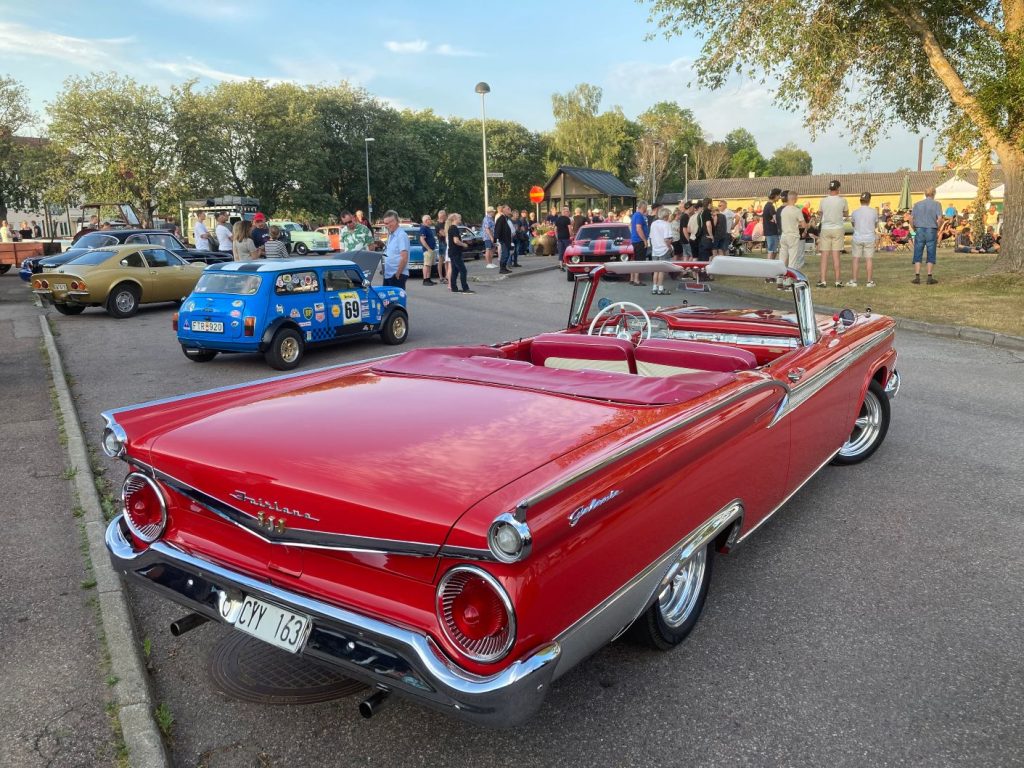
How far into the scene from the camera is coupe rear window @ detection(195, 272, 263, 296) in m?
8.45

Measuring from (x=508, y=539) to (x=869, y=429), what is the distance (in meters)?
3.90

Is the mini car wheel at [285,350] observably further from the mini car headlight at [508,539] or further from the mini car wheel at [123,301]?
the mini car headlight at [508,539]

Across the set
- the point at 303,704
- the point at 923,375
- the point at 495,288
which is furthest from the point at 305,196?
the point at 303,704

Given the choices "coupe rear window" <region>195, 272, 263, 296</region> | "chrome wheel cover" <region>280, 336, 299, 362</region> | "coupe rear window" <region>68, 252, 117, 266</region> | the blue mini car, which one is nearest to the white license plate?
the blue mini car

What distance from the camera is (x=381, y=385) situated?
3.14m

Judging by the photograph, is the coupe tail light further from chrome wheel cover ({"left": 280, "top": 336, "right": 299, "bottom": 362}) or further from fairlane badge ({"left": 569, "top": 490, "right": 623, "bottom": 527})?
chrome wheel cover ({"left": 280, "top": 336, "right": 299, "bottom": 362})

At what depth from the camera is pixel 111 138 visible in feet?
125

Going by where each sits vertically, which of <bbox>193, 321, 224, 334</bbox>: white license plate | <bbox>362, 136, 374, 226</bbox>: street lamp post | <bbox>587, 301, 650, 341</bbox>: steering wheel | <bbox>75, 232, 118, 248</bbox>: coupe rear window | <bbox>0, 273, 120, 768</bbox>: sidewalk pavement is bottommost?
<bbox>0, 273, 120, 768</bbox>: sidewalk pavement

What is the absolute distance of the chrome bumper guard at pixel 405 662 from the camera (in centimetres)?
188

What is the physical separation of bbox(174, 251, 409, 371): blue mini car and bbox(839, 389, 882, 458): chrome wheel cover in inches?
241

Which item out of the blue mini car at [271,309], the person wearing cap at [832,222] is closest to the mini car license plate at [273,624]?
the blue mini car at [271,309]

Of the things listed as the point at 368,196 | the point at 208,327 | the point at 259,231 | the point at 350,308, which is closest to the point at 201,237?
the point at 259,231

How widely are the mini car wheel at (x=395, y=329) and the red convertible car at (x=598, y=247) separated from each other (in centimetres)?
819

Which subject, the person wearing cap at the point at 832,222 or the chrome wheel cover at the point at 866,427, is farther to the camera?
the person wearing cap at the point at 832,222
